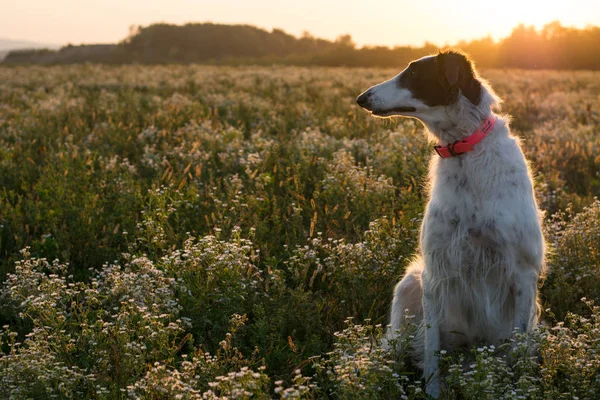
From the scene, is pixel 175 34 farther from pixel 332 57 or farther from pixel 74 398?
pixel 74 398

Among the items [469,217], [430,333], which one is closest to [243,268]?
[430,333]

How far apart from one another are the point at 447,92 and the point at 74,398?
8.98 ft

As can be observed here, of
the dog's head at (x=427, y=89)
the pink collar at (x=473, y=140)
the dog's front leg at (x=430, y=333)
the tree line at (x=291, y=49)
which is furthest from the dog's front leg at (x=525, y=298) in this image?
the tree line at (x=291, y=49)

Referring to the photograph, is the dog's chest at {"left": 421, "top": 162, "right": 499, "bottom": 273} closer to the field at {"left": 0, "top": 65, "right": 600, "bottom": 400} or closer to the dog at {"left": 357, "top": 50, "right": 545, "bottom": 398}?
the dog at {"left": 357, "top": 50, "right": 545, "bottom": 398}

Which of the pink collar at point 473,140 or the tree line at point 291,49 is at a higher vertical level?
the tree line at point 291,49

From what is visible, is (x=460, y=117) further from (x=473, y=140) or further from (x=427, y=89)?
(x=427, y=89)

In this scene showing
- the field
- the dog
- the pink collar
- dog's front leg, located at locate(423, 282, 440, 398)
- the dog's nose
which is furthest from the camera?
the dog's nose

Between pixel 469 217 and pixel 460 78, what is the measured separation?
2.71 feet

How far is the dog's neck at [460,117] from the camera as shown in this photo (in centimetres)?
394

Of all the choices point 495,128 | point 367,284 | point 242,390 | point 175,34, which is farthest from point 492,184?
point 175,34

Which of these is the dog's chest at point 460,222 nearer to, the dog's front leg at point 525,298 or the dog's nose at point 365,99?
the dog's front leg at point 525,298

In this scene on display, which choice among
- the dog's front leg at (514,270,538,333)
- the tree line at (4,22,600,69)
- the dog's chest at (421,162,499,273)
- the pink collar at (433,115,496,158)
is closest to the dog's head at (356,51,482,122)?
the pink collar at (433,115,496,158)

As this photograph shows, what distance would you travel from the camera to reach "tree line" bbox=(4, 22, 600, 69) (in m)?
41.6

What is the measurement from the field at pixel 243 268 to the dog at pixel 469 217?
0.78 ft
